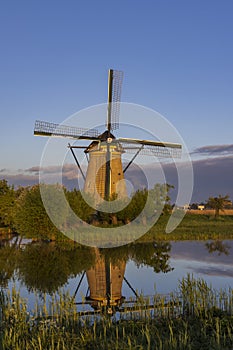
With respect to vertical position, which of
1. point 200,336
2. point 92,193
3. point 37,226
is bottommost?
point 200,336

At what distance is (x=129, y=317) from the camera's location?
1109 cm

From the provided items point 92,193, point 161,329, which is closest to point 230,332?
point 161,329

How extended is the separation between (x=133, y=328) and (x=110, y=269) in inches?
434

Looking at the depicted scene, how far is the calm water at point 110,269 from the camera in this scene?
16047mm

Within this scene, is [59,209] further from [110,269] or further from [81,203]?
[110,269]

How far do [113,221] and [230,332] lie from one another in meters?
30.3

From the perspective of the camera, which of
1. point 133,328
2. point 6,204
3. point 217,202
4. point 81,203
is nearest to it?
point 133,328

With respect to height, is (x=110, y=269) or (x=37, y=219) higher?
(x=37, y=219)

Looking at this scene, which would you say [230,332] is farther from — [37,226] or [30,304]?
[37,226]

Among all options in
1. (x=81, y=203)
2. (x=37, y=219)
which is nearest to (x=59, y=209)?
(x=37, y=219)

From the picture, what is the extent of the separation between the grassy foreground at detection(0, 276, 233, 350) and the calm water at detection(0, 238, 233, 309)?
1566mm

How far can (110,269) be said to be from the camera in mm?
20500

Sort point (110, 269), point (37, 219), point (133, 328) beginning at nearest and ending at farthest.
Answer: point (133, 328)
point (110, 269)
point (37, 219)

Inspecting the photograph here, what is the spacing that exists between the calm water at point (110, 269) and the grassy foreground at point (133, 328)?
5.14 ft
